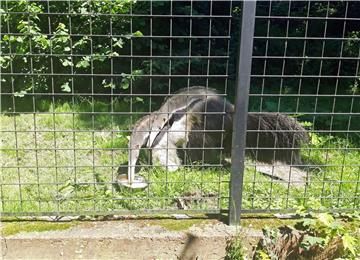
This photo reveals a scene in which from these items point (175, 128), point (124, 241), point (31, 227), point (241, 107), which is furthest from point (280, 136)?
point (31, 227)

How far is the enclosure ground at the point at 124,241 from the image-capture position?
130 inches

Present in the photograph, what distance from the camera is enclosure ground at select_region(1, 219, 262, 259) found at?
3.29m

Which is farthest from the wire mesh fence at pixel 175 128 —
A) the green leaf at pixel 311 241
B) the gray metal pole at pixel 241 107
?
the green leaf at pixel 311 241

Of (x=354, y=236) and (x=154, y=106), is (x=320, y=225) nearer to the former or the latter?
(x=354, y=236)

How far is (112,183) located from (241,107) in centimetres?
116

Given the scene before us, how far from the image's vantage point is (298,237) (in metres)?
3.44

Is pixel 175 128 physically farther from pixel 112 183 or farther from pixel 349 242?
pixel 349 242

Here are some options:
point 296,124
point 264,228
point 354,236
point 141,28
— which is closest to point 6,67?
point 141,28

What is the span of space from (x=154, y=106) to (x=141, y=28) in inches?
54.6

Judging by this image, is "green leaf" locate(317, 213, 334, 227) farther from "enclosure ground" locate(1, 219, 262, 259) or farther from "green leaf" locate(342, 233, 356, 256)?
"enclosure ground" locate(1, 219, 262, 259)

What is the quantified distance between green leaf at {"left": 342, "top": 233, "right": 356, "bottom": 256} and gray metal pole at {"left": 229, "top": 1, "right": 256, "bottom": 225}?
2.46ft

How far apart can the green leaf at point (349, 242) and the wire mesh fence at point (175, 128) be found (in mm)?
438

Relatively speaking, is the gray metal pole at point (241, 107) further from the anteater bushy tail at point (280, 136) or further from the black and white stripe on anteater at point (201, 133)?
the black and white stripe on anteater at point (201, 133)

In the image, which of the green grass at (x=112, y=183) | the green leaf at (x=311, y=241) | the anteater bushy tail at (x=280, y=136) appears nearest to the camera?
the green leaf at (x=311, y=241)
